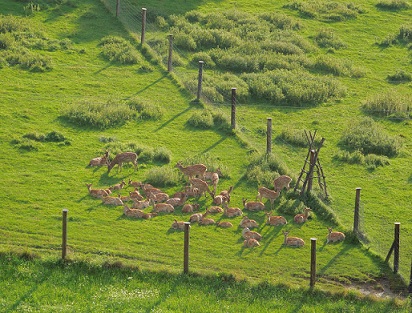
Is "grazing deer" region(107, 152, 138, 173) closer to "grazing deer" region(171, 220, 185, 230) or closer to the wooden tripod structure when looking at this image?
"grazing deer" region(171, 220, 185, 230)

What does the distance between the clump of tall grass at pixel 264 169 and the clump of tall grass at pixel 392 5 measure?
2897 centimetres

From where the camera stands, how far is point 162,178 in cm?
3597

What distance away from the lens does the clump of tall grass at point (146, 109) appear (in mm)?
42838

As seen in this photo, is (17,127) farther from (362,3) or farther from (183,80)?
(362,3)

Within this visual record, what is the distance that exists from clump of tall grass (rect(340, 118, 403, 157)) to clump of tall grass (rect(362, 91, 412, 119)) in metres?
2.98

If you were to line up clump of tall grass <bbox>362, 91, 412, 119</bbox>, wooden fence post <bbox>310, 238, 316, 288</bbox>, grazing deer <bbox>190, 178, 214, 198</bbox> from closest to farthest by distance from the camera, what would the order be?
1. wooden fence post <bbox>310, 238, 316, 288</bbox>
2. grazing deer <bbox>190, 178, 214, 198</bbox>
3. clump of tall grass <bbox>362, 91, 412, 119</bbox>

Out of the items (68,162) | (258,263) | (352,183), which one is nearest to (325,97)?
(352,183)

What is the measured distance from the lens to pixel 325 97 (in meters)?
47.4

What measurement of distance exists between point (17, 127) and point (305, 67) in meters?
18.1

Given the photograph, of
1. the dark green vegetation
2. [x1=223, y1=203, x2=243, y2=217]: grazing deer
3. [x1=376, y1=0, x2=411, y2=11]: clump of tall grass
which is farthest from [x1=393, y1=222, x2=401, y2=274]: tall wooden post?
[x1=376, y1=0, x2=411, y2=11]: clump of tall grass

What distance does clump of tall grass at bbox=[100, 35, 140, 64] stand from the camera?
49250mm

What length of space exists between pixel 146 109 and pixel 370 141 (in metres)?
9.86

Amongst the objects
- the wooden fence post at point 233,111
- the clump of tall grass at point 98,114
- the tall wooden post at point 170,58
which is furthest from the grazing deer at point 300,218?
the tall wooden post at point 170,58

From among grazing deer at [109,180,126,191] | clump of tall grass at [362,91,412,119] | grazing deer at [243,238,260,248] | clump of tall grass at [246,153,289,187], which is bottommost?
grazing deer at [243,238,260,248]
